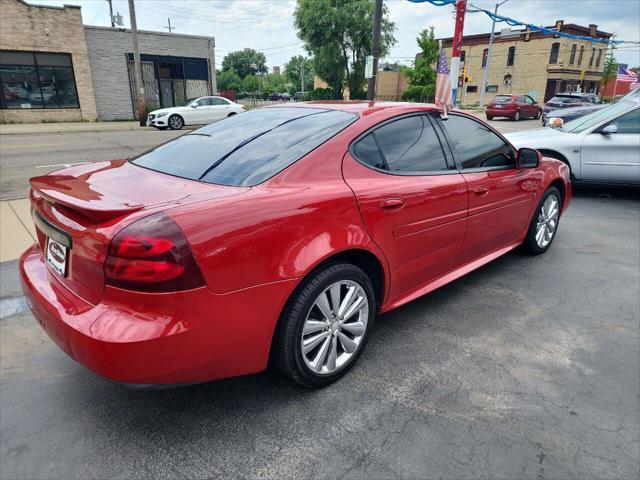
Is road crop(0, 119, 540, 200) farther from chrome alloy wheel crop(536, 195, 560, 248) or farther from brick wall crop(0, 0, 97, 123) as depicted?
brick wall crop(0, 0, 97, 123)

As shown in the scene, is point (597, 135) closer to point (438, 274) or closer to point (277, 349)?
point (438, 274)

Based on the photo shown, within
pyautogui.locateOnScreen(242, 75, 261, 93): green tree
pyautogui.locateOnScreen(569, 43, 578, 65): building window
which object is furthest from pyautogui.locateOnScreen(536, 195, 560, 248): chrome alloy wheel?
pyautogui.locateOnScreen(242, 75, 261, 93): green tree

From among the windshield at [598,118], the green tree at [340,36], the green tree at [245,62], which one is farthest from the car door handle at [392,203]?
the green tree at [245,62]

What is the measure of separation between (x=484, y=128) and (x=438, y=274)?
136 cm

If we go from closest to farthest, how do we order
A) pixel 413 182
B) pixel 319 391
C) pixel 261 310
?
pixel 261 310 < pixel 319 391 < pixel 413 182

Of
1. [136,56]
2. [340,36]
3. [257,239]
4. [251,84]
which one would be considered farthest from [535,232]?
A: [251,84]

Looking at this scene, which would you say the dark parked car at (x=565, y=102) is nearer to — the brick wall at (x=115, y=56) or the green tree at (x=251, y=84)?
the brick wall at (x=115, y=56)

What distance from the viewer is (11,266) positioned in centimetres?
422

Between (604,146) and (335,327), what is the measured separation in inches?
251

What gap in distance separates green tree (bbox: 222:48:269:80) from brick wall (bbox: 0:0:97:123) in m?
82.8

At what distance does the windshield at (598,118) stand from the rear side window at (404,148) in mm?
5299

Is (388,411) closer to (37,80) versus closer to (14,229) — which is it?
(14,229)

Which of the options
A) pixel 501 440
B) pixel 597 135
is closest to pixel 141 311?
pixel 501 440

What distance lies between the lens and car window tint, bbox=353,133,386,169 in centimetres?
268
